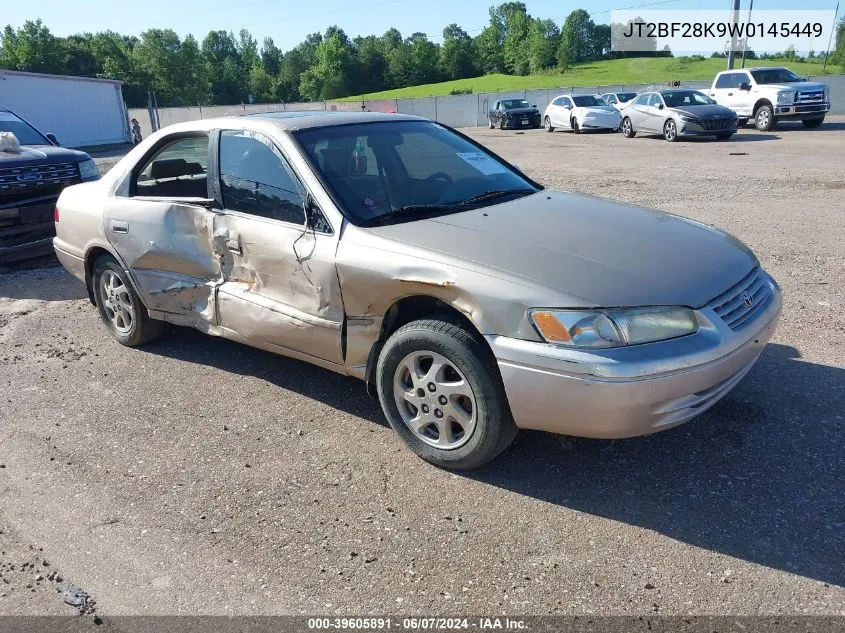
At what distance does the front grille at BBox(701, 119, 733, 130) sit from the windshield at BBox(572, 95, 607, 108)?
8.18 m

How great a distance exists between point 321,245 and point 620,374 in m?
1.66

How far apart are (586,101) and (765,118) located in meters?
7.41

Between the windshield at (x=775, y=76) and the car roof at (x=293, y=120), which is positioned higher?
the windshield at (x=775, y=76)

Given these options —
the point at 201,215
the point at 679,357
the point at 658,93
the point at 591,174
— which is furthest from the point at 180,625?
the point at 658,93

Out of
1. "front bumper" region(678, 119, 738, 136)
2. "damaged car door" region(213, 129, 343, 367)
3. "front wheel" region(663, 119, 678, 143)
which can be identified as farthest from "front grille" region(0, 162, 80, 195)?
"front wheel" region(663, 119, 678, 143)

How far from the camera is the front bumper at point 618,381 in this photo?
2756mm

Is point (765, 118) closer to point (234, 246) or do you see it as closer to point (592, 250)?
point (592, 250)

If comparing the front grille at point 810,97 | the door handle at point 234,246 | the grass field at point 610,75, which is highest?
the grass field at point 610,75

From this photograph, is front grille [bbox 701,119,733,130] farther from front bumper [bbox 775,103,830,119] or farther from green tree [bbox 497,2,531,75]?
green tree [bbox 497,2,531,75]

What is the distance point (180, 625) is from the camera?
8.09 feet

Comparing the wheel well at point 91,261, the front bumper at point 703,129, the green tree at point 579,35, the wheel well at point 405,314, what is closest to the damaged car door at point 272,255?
the wheel well at point 405,314

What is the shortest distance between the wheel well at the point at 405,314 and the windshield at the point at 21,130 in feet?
25.0

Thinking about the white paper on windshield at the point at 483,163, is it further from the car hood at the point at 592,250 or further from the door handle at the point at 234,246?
the door handle at the point at 234,246

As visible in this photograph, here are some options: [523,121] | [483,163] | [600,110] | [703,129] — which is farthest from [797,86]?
Result: [483,163]
